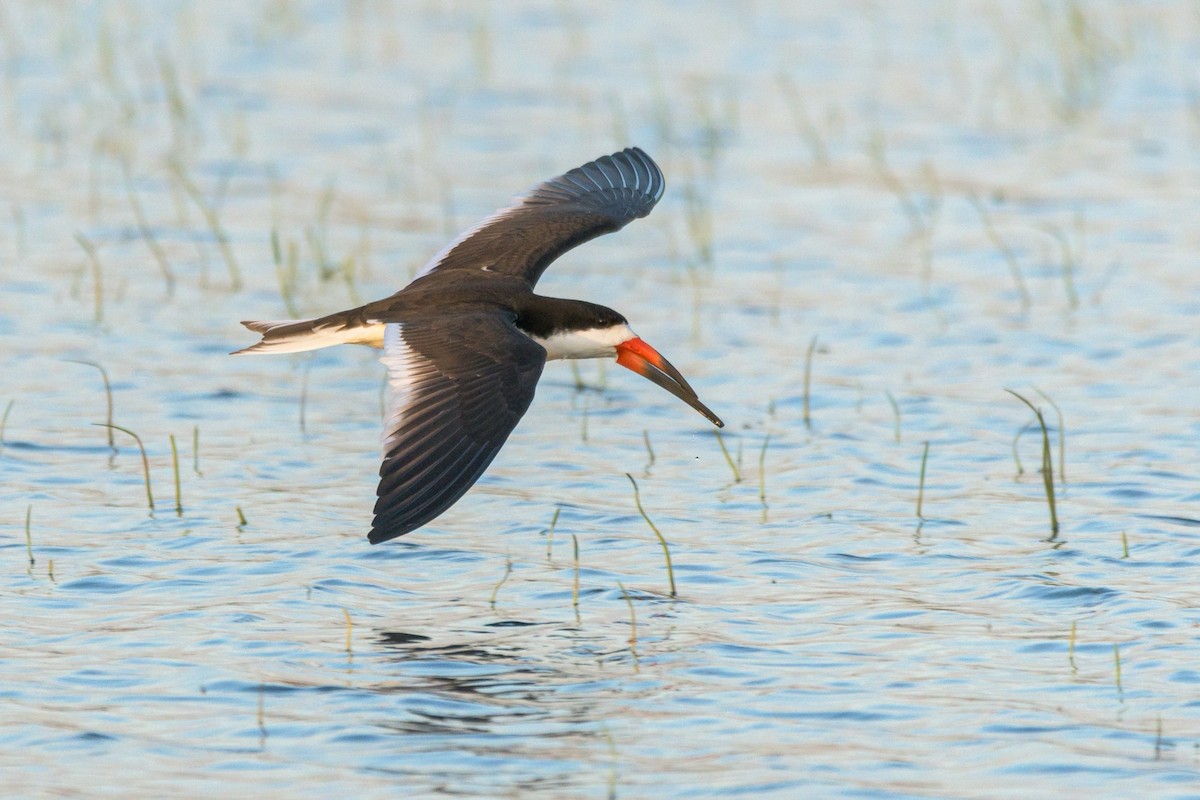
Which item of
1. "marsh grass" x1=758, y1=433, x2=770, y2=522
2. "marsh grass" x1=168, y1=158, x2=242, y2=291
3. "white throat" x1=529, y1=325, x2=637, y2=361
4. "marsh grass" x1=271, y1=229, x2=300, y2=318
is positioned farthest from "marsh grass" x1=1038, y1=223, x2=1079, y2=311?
"marsh grass" x1=168, y1=158, x2=242, y2=291

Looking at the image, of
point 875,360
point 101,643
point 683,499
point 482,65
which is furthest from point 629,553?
point 482,65

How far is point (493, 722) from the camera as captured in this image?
5.22m

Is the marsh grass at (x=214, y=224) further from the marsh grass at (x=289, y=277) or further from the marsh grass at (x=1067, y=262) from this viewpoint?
the marsh grass at (x=1067, y=262)

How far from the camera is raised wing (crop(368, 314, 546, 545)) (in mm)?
5559

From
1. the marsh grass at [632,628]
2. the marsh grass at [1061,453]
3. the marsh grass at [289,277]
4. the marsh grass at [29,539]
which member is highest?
the marsh grass at [289,277]

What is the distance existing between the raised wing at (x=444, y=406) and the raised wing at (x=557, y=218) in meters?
1.14

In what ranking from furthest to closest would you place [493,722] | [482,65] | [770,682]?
[482,65] → [770,682] → [493,722]

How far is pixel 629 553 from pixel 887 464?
5.02 ft

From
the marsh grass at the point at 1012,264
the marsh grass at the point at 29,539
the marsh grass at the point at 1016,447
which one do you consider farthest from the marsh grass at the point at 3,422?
the marsh grass at the point at 1012,264

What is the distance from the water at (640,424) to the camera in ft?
17.1

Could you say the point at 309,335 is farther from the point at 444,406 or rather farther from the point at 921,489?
the point at 921,489

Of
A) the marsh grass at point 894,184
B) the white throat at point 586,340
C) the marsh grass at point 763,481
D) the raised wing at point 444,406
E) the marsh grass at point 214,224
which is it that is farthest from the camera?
the marsh grass at point 894,184

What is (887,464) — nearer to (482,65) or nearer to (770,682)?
(770,682)

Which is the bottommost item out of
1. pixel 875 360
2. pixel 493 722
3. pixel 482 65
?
pixel 493 722
